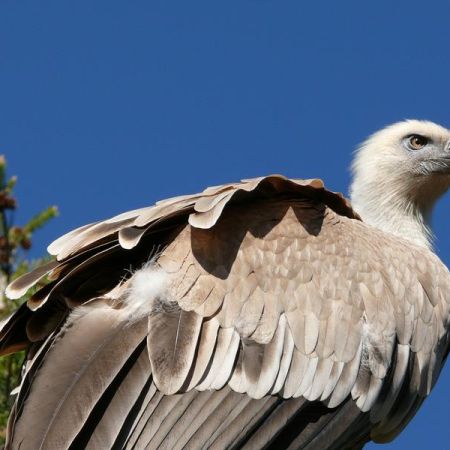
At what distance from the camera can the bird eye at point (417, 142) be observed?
10.8 m

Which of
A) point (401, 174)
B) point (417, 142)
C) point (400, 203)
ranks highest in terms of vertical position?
point (417, 142)

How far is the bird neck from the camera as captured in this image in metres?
10.2

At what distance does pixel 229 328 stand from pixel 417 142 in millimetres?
3459

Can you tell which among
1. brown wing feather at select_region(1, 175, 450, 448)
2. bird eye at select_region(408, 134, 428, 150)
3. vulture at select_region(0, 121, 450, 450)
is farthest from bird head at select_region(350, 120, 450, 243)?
brown wing feather at select_region(1, 175, 450, 448)

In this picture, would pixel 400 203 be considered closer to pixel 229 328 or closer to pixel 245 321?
pixel 245 321

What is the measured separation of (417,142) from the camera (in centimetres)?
1087

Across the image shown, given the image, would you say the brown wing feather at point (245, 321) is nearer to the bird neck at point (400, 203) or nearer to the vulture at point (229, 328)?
the vulture at point (229, 328)

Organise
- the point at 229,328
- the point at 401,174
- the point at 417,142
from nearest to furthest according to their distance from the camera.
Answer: the point at 229,328, the point at 401,174, the point at 417,142

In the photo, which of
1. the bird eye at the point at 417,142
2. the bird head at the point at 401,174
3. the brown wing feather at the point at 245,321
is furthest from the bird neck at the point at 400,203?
the brown wing feather at the point at 245,321

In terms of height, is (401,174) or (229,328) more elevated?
(401,174)

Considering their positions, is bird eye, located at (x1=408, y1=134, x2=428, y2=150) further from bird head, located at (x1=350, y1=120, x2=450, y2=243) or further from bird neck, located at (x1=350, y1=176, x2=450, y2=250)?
bird neck, located at (x1=350, y1=176, x2=450, y2=250)

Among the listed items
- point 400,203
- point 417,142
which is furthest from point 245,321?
point 417,142

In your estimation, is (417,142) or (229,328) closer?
(229,328)

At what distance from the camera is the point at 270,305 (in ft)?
26.8
